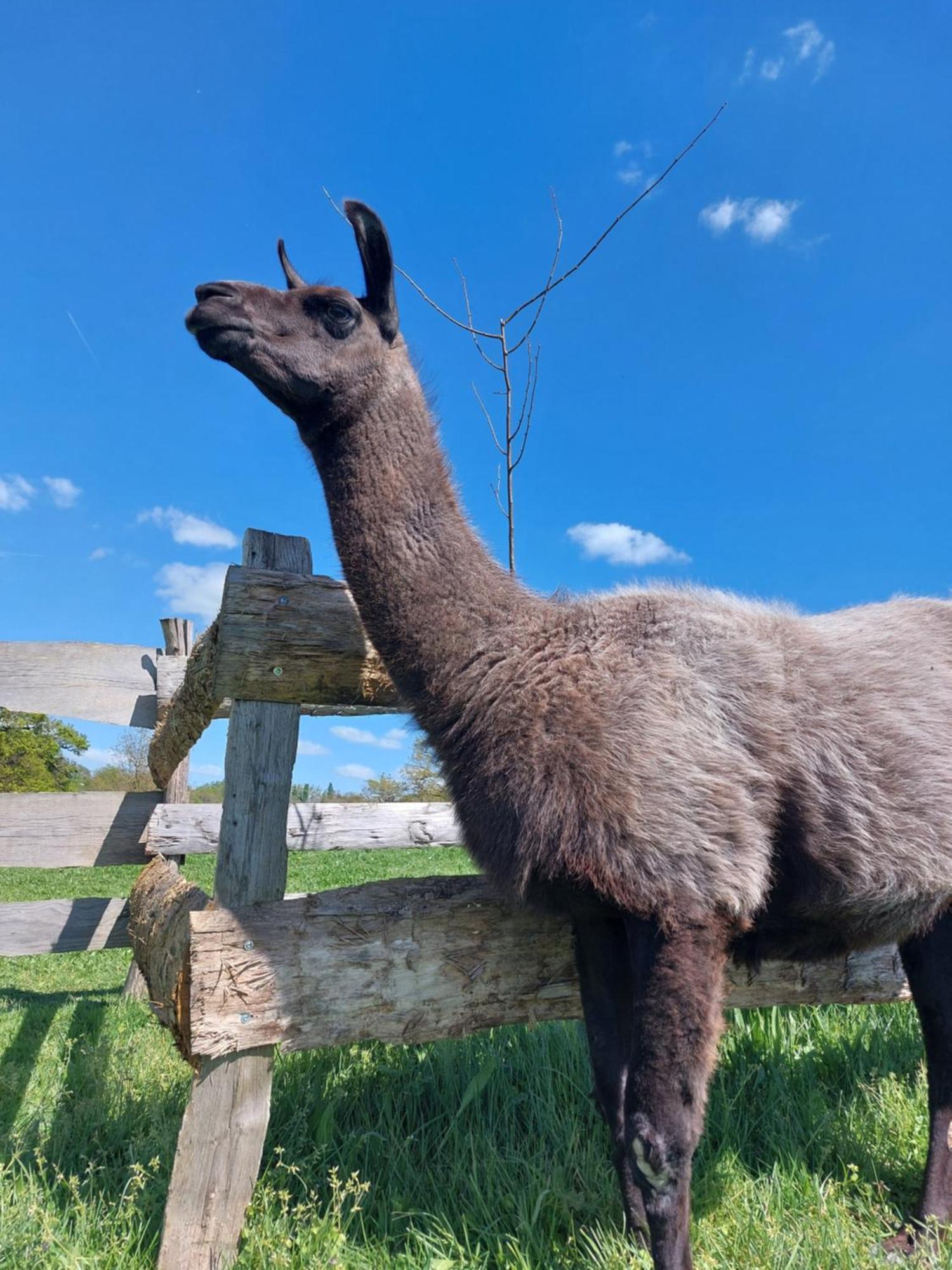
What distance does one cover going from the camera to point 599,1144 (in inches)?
132

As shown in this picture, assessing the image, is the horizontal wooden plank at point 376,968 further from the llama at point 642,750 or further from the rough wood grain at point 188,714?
the rough wood grain at point 188,714

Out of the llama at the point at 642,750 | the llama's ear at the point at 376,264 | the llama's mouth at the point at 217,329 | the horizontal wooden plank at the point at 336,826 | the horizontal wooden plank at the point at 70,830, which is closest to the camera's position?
the llama at the point at 642,750

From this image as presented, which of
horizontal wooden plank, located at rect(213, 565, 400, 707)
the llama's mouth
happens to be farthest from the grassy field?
the llama's mouth

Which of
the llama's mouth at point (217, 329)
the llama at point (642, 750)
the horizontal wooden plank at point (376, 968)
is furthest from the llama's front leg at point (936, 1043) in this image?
the llama's mouth at point (217, 329)

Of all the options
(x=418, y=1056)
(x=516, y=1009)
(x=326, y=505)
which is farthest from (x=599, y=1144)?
(x=326, y=505)

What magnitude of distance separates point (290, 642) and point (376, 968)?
3.88 ft

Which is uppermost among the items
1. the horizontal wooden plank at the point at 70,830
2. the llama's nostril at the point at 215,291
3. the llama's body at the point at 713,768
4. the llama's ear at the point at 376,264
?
the llama's ear at the point at 376,264

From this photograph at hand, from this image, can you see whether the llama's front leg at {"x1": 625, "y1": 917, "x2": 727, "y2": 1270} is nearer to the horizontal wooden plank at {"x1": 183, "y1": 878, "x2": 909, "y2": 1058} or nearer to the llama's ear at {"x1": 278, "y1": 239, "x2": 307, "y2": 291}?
the horizontal wooden plank at {"x1": 183, "y1": 878, "x2": 909, "y2": 1058}

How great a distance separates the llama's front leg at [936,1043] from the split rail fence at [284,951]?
19.6 inches

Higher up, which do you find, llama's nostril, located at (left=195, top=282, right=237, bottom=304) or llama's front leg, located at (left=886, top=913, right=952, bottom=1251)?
llama's nostril, located at (left=195, top=282, right=237, bottom=304)

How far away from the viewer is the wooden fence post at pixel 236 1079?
2.69 m

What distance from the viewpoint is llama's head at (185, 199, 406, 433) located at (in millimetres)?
2953

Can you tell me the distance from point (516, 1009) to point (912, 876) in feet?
4.88

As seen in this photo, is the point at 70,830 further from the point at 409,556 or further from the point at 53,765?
the point at 53,765
